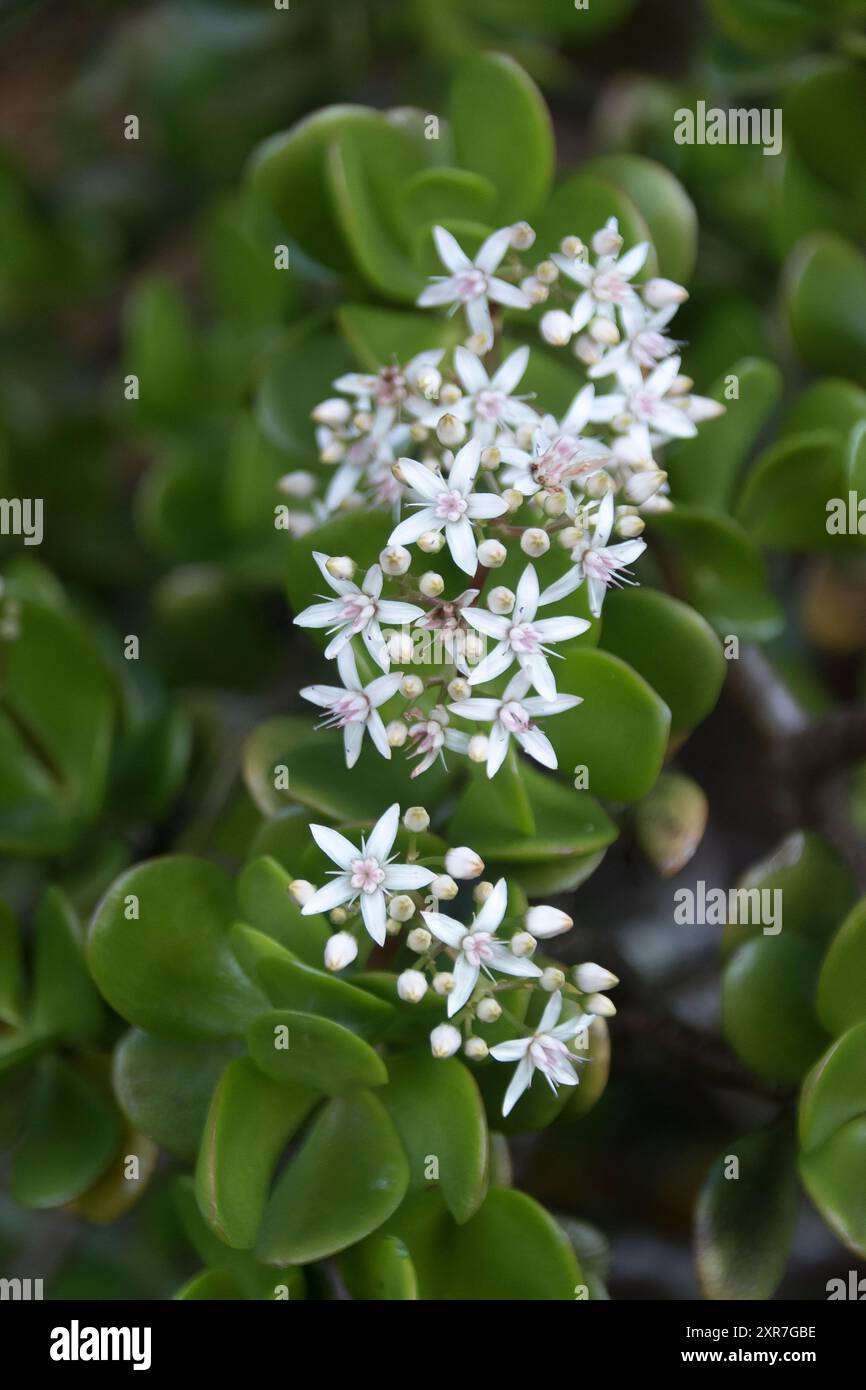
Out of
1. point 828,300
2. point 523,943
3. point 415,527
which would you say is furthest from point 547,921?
point 828,300

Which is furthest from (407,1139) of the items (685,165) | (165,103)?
(165,103)

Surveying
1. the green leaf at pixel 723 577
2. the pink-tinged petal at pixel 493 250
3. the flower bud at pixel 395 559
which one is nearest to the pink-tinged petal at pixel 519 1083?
the flower bud at pixel 395 559

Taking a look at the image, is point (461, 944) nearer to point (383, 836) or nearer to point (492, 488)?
point (383, 836)

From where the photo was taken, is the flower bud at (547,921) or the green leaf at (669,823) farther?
the green leaf at (669,823)

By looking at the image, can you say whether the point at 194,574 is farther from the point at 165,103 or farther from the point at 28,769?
the point at 165,103

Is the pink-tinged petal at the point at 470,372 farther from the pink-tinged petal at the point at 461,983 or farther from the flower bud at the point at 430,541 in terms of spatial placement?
the pink-tinged petal at the point at 461,983
